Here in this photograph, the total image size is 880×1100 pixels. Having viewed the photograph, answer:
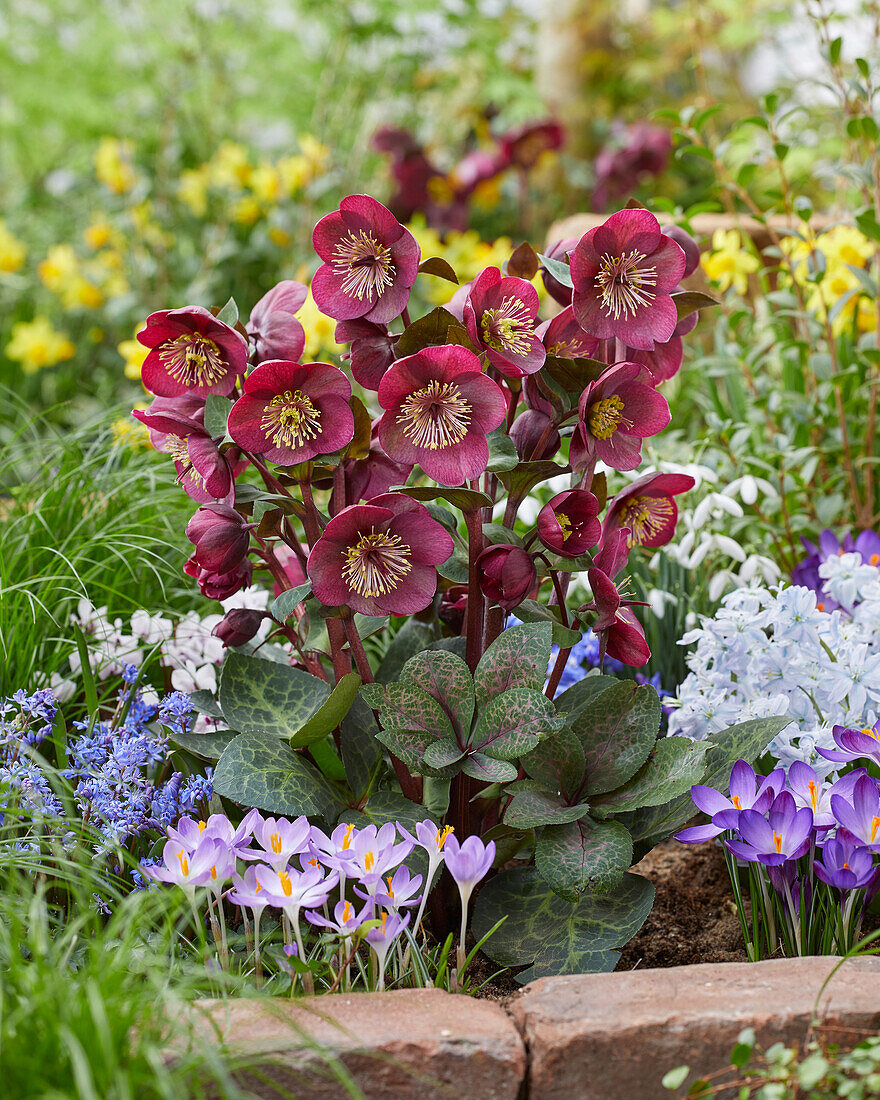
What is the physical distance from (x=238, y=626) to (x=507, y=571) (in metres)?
0.39

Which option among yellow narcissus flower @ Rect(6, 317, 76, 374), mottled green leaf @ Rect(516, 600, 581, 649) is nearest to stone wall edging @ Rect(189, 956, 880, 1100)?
mottled green leaf @ Rect(516, 600, 581, 649)

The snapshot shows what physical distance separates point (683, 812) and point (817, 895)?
202mm

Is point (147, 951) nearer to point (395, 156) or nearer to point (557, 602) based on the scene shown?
point (557, 602)

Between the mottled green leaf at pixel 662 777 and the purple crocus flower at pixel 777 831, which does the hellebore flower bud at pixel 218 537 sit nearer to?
the mottled green leaf at pixel 662 777

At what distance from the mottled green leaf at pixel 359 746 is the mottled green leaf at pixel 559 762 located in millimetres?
214

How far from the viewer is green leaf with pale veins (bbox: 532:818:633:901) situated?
3.58ft

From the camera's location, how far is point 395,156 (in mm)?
4562

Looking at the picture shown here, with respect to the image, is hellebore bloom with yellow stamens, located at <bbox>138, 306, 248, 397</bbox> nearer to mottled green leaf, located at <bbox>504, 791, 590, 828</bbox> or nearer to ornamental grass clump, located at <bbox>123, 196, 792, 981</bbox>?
ornamental grass clump, located at <bbox>123, 196, 792, 981</bbox>

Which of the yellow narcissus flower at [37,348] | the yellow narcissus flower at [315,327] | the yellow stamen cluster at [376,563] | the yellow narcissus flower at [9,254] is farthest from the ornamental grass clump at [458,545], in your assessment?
the yellow narcissus flower at [9,254]

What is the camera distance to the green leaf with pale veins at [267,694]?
4.12 feet

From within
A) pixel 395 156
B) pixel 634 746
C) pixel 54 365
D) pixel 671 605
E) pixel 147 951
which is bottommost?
pixel 147 951

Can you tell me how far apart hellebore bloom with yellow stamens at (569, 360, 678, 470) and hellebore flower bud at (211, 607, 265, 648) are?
49 centimetres

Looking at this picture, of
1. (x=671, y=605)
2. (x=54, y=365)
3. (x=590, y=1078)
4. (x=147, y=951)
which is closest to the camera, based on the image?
(x=590, y=1078)

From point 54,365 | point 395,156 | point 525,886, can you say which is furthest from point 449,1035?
point 395,156
